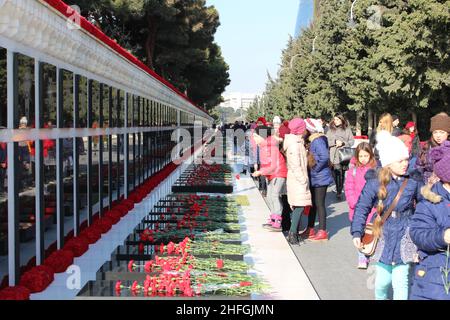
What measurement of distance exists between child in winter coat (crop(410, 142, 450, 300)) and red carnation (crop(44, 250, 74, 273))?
424 centimetres

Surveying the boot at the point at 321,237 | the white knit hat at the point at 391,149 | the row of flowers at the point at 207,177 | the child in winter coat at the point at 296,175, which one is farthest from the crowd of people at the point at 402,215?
the row of flowers at the point at 207,177

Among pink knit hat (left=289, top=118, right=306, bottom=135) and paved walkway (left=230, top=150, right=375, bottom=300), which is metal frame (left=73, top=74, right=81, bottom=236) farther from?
pink knit hat (left=289, top=118, right=306, bottom=135)

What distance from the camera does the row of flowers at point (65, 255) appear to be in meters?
6.49

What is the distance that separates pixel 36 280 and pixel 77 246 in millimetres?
1947

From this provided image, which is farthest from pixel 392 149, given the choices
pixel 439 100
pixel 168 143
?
pixel 439 100

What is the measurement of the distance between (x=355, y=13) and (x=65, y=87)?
27.7m

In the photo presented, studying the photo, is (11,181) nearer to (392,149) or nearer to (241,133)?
(392,149)

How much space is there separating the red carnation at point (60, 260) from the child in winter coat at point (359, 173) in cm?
316

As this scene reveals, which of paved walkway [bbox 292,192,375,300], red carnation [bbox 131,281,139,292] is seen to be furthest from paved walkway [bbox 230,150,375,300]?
red carnation [bbox 131,281,139,292]

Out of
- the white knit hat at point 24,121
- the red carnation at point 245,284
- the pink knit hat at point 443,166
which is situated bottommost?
the red carnation at point 245,284

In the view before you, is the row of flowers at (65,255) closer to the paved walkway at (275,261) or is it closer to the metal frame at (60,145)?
the metal frame at (60,145)

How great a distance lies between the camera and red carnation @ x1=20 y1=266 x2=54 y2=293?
22.4 feet

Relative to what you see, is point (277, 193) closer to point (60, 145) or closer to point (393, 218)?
point (60, 145)

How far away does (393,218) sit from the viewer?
223 inches
